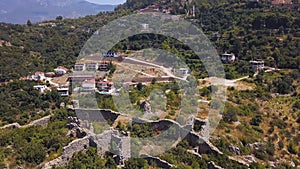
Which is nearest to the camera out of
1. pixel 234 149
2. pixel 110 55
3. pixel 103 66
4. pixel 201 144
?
pixel 201 144

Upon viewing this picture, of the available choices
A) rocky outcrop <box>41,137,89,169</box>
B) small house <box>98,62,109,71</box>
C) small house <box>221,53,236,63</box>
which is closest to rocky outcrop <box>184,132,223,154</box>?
rocky outcrop <box>41,137,89,169</box>

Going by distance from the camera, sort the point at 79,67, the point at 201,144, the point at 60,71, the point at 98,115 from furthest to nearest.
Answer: the point at 79,67 < the point at 60,71 < the point at 98,115 < the point at 201,144

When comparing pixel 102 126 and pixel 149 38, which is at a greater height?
pixel 149 38

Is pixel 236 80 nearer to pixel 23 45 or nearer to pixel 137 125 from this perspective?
pixel 137 125

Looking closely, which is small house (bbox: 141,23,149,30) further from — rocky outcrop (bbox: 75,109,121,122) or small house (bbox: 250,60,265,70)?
rocky outcrop (bbox: 75,109,121,122)

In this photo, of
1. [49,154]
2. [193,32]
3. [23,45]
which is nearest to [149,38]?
[193,32]

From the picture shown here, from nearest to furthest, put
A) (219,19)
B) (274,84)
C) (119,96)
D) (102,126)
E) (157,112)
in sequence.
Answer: (102,126)
(157,112)
(119,96)
(274,84)
(219,19)

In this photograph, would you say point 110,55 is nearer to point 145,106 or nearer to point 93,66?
point 93,66

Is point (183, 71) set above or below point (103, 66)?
below

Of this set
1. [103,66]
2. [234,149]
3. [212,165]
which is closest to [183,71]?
[103,66]
